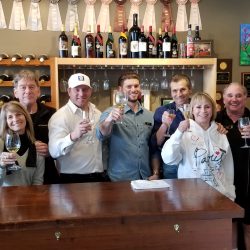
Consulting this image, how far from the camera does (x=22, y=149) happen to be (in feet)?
7.24

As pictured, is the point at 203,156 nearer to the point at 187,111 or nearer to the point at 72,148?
the point at 187,111

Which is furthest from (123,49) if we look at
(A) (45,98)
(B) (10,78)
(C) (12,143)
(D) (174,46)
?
(C) (12,143)

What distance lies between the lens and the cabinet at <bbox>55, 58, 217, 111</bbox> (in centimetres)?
369

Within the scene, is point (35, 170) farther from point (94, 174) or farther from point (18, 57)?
point (18, 57)

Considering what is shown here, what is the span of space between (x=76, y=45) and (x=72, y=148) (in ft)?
5.91

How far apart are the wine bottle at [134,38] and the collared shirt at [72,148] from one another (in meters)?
1.56

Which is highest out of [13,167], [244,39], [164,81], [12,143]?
[244,39]

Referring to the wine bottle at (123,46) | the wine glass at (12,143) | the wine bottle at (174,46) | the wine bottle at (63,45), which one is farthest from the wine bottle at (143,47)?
the wine glass at (12,143)

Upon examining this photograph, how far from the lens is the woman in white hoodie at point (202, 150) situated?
7.26 ft

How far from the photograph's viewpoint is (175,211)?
1484 millimetres

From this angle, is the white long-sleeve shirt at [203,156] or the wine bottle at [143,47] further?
the wine bottle at [143,47]

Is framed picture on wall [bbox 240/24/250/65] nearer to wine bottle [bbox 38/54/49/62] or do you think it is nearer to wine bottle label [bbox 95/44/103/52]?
wine bottle label [bbox 95/44/103/52]

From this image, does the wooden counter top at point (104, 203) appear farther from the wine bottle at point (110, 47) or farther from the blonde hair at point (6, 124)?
the wine bottle at point (110, 47)

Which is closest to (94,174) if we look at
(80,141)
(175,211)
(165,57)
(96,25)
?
(80,141)
